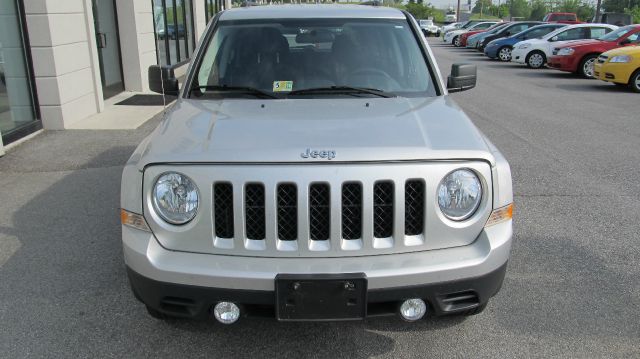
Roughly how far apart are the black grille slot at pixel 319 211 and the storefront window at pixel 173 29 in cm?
1319

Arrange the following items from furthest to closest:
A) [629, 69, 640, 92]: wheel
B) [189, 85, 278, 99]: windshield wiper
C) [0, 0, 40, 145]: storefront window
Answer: [629, 69, 640, 92]: wheel < [0, 0, 40, 145]: storefront window < [189, 85, 278, 99]: windshield wiper

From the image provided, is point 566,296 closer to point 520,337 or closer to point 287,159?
point 520,337

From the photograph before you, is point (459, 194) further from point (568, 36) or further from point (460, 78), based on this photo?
point (568, 36)

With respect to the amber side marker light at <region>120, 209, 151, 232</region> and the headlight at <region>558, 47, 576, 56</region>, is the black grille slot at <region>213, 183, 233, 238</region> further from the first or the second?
the headlight at <region>558, 47, 576, 56</region>

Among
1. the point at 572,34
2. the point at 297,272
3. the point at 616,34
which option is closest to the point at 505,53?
the point at 572,34

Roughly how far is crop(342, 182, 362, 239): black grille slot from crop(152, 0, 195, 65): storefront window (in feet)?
43.4

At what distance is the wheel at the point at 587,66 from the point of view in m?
16.8

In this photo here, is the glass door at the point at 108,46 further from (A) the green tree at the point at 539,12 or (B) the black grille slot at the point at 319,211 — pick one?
(A) the green tree at the point at 539,12

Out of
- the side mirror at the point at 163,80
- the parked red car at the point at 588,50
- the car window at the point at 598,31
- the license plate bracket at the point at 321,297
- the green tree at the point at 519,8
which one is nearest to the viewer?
the license plate bracket at the point at 321,297

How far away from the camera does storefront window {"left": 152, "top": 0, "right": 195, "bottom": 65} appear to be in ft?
50.2

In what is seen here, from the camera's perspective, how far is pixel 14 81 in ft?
27.8

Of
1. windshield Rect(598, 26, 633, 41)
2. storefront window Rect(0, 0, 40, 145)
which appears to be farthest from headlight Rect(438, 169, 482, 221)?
windshield Rect(598, 26, 633, 41)

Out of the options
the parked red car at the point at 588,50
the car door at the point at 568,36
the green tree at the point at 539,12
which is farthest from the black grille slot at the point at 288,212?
the green tree at the point at 539,12

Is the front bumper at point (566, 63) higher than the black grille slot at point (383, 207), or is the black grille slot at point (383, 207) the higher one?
the black grille slot at point (383, 207)
